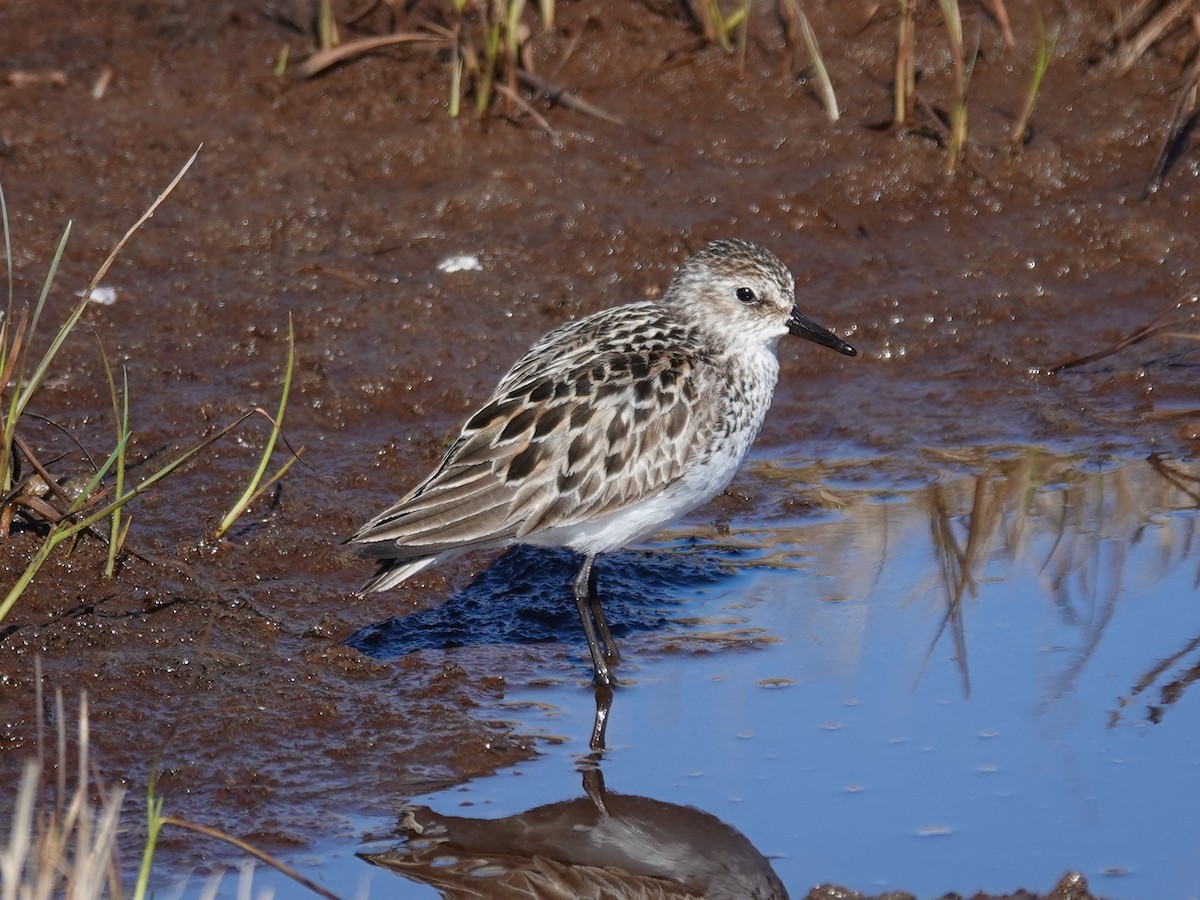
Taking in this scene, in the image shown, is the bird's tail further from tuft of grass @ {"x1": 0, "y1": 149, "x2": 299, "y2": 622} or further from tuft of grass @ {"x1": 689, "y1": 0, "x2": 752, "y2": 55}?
tuft of grass @ {"x1": 689, "y1": 0, "x2": 752, "y2": 55}

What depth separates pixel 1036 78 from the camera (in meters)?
9.23

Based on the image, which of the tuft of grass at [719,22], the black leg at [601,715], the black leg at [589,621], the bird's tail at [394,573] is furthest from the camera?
the tuft of grass at [719,22]

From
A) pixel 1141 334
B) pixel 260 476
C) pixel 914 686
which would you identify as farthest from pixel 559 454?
pixel 1141 334

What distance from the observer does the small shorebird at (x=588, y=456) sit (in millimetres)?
6188

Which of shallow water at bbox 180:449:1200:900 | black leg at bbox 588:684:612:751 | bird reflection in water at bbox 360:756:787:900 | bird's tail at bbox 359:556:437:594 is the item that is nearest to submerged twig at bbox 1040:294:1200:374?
shallow water at bbox 180:449:1200:900

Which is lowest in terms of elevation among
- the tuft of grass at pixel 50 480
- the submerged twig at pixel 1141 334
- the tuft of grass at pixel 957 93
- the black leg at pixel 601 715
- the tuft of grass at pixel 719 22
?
the black leg at pixel 601 715

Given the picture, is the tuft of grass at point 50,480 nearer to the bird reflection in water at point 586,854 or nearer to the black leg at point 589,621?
the black leg at point 589,621

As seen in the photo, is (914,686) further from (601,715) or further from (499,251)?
(499,251)

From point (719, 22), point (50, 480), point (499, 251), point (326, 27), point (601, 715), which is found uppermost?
point (719, 22)

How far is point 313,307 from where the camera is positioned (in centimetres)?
859

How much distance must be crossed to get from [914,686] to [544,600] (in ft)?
5.49

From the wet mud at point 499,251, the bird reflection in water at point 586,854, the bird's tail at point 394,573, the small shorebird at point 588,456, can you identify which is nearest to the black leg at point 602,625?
the small shorebird at point 588,456

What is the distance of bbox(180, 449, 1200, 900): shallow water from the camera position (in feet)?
17.3

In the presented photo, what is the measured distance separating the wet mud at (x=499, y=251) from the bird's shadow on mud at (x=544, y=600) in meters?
0.02
